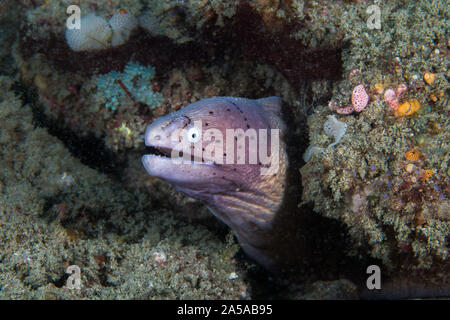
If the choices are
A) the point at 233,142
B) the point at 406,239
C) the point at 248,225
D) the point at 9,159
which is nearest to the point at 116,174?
the point at 9,159

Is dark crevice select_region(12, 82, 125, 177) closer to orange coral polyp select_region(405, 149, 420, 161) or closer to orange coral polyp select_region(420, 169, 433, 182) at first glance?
orange coral polyp select_region(405, 149, 420, 161)

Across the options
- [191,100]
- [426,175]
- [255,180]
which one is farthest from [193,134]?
[426,175]

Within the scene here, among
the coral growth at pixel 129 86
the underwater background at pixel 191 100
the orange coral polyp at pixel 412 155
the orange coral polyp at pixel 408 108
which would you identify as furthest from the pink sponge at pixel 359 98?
the coral growth at pixel 129 86

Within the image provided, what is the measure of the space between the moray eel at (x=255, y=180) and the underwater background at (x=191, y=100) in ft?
0.27

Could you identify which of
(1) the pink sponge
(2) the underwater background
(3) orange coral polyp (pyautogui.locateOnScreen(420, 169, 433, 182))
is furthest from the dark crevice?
(3) orange coral polyp (pyautogui.locateOnScreen(420, 169, 433, 182))

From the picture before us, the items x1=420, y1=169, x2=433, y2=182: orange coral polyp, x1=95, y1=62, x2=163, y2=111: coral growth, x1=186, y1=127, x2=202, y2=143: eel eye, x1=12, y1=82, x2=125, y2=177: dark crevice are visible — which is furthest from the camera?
x1=12, y1=82, x2=125, y2=177: dark crevice

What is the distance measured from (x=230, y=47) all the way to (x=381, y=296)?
3.07m

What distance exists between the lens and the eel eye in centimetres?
238

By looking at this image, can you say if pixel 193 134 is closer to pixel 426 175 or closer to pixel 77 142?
pixel 426 175

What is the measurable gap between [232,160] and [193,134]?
1.40 ft

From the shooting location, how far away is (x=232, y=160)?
2.57 m

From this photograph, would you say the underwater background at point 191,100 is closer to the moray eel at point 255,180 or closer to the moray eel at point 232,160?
the moray eel at point 255,180

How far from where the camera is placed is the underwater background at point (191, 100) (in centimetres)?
233

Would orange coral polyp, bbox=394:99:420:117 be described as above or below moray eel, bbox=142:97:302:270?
above
